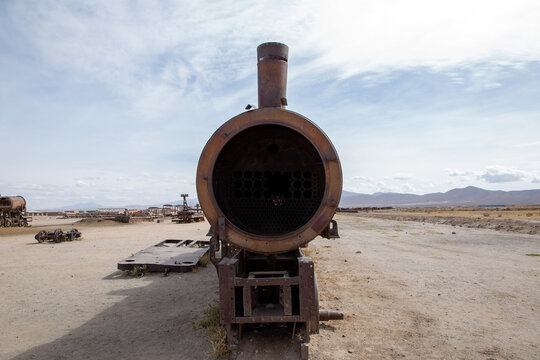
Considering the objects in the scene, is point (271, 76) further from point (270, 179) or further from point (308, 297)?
point (308, 297)

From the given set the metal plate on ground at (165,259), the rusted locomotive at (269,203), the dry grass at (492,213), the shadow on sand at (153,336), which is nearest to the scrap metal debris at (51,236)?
the metal plate on ground at (165,259)

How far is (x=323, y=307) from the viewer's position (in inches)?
210

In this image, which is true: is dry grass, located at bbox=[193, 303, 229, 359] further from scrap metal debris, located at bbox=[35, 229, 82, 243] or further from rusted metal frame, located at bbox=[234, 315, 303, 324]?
scrap metal debris, located at bbox=[35, 229, 82, 243]

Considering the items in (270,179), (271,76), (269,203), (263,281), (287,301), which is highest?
(271,76)

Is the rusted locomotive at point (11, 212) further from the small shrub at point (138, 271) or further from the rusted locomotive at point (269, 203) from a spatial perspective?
the rusted locomotive at point (269, 203)

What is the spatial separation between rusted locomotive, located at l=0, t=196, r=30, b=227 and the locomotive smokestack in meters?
24.9

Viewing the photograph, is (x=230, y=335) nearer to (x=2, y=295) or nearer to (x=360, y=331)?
(x=360, y=331)

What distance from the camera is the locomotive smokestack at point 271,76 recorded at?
501cm

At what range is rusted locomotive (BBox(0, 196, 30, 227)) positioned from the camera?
76.2ft

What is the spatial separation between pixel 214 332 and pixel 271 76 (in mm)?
3443

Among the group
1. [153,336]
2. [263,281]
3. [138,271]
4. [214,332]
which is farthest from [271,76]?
[138,271]

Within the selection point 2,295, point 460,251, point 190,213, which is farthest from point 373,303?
point 190,213

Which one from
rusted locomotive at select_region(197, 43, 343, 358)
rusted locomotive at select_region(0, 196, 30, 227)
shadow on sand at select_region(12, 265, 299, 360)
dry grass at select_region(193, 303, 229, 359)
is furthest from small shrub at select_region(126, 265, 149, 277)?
rusted locomotive at select_region(0, 196, 30, 227)

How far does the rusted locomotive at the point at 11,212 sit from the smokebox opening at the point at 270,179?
81.6 ft
